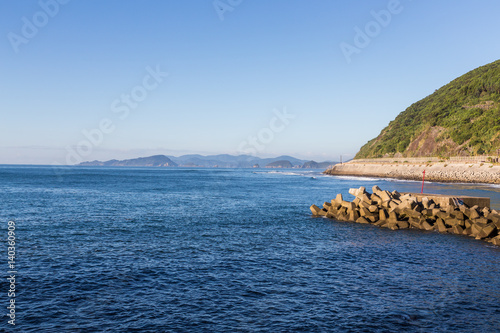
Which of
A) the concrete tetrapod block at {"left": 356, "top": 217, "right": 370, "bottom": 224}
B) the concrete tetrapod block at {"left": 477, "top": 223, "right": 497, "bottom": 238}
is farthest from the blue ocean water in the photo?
the concrete tetrapod block at {"left": 356, "top": 217, "right": 370, "bottom": 224}

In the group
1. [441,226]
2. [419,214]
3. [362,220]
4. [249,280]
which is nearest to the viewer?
[249,280]

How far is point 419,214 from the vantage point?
28016mm

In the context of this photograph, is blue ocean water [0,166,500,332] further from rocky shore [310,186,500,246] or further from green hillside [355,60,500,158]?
green hillside [355,60,500,158]

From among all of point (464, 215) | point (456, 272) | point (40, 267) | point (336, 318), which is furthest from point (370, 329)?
point (464, 215)

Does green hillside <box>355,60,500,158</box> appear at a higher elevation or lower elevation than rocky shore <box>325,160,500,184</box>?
higher

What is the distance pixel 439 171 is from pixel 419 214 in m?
67.5

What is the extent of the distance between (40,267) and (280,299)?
37.4 feet

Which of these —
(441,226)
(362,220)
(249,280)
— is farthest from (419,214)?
(249,280)

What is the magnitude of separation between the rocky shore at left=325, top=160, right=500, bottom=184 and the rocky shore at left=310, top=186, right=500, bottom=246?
5133 cm

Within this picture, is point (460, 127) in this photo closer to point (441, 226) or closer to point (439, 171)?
point (439, 171)

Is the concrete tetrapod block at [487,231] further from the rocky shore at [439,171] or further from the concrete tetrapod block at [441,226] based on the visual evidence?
the rocky shore at [439,171]

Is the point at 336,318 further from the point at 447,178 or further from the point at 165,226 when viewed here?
the point at 447,178

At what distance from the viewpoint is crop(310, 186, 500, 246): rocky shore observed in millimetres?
24219

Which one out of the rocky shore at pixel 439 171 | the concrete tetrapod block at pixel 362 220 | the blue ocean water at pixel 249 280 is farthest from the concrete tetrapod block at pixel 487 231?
the rocky shore at pixel 439 171
